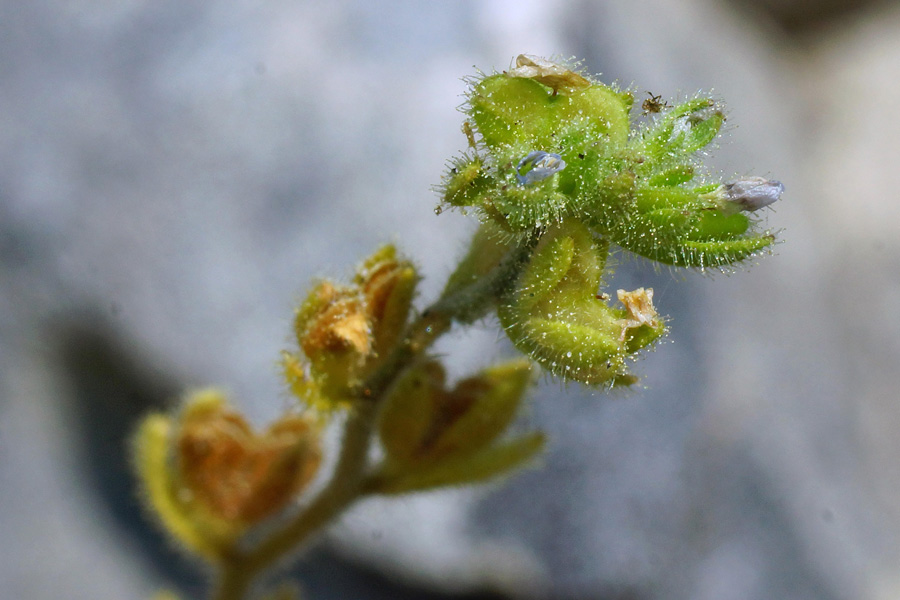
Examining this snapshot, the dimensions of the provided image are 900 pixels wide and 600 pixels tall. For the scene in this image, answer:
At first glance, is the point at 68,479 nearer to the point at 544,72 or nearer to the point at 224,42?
the point at 224,42

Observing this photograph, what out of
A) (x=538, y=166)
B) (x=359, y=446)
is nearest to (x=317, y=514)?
(x=359, y=446)

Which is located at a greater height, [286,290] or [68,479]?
[286,290]

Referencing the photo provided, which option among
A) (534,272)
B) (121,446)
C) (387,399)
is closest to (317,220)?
(121,446)

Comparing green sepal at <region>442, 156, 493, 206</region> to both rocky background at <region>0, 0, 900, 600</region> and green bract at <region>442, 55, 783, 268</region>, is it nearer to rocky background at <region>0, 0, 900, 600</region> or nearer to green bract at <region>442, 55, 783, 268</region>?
green bract at <region>442, 55, 783, 268</region>

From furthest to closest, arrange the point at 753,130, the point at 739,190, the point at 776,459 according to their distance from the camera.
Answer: the point at 753,130, the point at 776,459, the point at 739,190

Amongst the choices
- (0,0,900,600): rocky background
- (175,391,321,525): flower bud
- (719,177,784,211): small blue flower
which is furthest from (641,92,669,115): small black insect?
(0,0,900,600): rocky background

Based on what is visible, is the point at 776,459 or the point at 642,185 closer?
the point at 642,185
